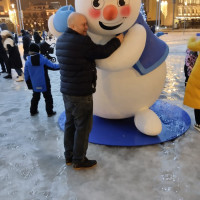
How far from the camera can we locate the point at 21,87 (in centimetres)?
561

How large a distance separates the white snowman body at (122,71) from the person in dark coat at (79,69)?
0.18 m

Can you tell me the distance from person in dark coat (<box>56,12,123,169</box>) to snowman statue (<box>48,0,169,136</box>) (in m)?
0.18

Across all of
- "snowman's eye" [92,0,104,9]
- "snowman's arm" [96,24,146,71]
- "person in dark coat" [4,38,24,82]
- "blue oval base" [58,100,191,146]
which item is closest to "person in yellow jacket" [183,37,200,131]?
"blue oval base" [58,100,191,146]

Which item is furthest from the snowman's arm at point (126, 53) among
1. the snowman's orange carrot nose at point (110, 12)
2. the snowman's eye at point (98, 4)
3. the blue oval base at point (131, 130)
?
the blue oval base at point (131, 130)

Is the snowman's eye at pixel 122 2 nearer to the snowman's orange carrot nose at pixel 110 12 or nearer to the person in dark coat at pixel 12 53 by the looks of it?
the snowman's orange carrot nose at pixel 110 12

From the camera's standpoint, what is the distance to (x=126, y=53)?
224cm

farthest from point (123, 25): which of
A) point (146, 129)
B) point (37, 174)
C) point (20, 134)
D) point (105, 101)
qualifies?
point (20, 134)

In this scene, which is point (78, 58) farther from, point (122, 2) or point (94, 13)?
point (122, 2)

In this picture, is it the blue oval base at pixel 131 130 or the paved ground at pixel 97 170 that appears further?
the blue oval base at pixel 131 130

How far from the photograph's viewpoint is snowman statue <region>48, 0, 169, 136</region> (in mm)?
2242

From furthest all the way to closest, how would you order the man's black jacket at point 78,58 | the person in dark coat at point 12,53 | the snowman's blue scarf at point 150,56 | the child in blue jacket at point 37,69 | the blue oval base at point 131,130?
the person in dark coat at point 12,53 → the child in blue jacket at point 37,69 → the blue oval base at point 131,130 → the snowman's blue scarf at point 150,56 → the man's black jacket at point 78,58

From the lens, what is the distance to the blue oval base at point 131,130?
112 inches

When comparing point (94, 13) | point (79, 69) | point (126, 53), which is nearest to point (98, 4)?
point (94, 13)

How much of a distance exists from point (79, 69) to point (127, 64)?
494mm
